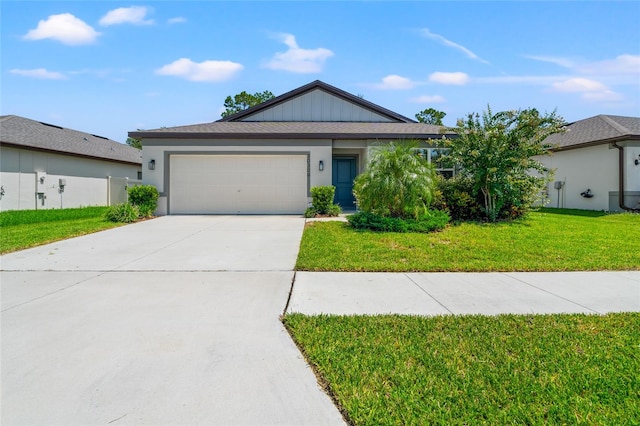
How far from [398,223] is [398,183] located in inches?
42.1

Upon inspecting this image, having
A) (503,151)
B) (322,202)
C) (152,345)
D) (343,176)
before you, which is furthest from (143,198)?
(503,151)

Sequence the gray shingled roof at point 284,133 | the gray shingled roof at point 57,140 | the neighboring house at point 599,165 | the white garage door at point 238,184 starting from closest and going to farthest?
the gray shingled roof at point 284,133, the white garage door at point 238,184, the neighboring house at point 599,165, the gray shingled roof at point 57,140

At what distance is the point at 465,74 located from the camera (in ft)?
44.8

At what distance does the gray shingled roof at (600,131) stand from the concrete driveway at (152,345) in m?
13.9

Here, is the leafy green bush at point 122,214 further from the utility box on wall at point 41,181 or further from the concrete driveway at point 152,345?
the utility box on wall at point 41,181

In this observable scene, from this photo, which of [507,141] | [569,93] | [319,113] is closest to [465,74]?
[569,93]

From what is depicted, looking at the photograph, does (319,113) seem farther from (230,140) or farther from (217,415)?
(217,415)

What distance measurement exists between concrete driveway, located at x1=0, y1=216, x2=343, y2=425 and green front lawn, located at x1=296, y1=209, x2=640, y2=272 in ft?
3.91

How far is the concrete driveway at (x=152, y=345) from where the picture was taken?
79.0 inches

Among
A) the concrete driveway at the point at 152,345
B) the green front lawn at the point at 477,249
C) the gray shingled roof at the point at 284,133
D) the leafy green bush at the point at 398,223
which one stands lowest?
the concrete driveway at the point at 152,345

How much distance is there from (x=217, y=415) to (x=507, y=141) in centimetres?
1008

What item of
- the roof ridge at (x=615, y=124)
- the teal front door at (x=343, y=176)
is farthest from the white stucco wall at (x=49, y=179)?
the roof ridge at (x=615, y=124)

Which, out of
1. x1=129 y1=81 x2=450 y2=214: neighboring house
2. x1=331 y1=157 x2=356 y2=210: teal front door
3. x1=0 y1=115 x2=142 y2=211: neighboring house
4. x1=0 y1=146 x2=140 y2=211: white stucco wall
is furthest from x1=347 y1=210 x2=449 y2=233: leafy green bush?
x1=0 y1=146 x2=140 y2=211: white stucco wall

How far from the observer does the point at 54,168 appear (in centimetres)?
1566
